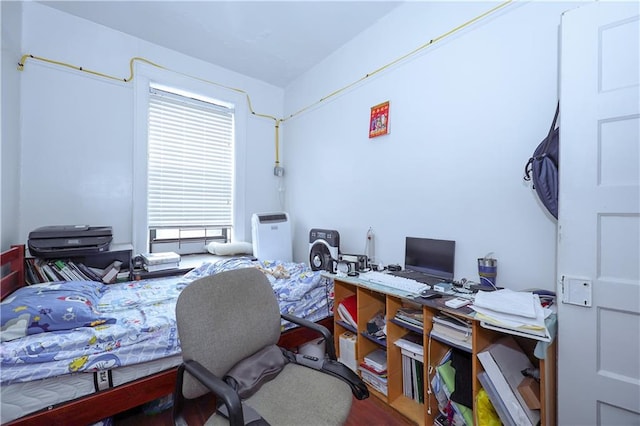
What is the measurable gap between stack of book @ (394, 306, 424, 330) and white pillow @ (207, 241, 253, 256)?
1.96 m

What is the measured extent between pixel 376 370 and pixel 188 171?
2680 mm

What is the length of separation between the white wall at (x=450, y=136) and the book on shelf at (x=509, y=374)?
40 centimetres

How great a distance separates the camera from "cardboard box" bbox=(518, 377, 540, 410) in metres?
1.17

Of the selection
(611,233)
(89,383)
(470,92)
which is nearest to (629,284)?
(611,233)

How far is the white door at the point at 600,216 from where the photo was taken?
1020 mm

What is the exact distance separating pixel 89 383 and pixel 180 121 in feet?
8.15

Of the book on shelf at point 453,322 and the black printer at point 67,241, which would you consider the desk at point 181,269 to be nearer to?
the black printer at point 67,241

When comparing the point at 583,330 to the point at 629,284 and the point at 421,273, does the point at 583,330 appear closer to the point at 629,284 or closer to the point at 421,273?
the point at 629,284

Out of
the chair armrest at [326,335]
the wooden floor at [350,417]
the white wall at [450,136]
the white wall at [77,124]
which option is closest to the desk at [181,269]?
the white wall at [77,124]

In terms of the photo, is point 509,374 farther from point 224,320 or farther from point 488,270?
point 224,320

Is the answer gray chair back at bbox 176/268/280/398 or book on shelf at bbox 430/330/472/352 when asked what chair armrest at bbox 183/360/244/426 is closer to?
gray chair back at bbox 176/268/280/398

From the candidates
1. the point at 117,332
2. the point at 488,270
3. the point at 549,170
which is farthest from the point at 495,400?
the point at 117,332

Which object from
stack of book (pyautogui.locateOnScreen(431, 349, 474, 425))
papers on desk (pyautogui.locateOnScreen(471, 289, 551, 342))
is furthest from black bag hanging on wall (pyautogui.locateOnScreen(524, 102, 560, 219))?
stack of book (pyautogui.locateOnScreen(431, 349, 474, 425))

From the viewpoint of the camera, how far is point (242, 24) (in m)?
2.37
